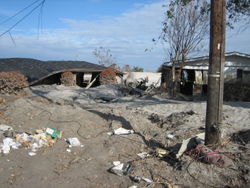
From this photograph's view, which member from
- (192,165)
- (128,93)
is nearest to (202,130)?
(192,165)

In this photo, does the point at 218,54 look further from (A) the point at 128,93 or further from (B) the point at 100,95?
(A) the point at 128,93

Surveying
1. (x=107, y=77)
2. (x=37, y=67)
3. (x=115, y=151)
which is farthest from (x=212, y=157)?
(x=37, y=67)

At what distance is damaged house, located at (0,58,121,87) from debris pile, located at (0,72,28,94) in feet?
17.4

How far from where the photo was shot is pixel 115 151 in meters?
5.53

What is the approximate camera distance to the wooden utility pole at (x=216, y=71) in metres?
4.48

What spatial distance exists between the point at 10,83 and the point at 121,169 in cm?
810

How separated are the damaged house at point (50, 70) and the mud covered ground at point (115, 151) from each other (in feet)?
29.1

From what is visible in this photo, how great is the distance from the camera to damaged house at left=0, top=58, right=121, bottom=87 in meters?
17.5

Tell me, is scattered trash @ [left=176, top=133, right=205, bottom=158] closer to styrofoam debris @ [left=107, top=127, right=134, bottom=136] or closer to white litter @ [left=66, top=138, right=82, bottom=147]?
styrofoam debris @ [left=107, top=127, right=134, bottom=136]

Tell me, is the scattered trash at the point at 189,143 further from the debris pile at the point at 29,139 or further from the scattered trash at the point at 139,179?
the debris pile at the point at 29,139

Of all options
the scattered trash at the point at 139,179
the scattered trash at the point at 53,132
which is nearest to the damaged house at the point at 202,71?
the scattered trash at the point at 53,132

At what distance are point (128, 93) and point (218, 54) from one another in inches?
461

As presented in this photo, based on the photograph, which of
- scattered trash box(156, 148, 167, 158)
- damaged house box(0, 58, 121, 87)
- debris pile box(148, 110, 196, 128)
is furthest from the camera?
damaged house box(0, 58, 121, 87)

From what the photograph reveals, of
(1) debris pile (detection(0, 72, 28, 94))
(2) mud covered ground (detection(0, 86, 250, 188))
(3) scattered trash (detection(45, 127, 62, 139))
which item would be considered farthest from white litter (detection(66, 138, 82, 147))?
(1) debris pile (detection(0, 72, 28, 94))
